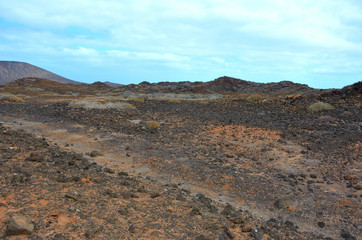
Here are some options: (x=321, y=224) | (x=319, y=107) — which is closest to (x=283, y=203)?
(x=321, y=224)

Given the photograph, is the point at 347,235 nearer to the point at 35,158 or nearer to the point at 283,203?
the point at 283,203

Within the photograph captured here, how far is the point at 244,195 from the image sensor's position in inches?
238

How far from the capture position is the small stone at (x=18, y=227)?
3170 mm

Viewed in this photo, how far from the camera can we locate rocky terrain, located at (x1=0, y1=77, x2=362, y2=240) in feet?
12.6

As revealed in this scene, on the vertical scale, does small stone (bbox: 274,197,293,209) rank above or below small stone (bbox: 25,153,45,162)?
below

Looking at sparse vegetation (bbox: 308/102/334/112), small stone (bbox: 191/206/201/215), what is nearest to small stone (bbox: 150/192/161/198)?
small stone (bbox: 191/206/201/215)

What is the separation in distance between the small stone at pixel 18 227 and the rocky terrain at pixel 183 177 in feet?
0.04

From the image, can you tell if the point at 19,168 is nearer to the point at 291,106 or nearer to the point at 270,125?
the point at 270,125

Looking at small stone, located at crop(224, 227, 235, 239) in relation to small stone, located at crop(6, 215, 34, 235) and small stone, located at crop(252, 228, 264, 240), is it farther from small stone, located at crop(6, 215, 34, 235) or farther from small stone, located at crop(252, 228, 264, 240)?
small stone, located at crop(6, 215, 34, 235)

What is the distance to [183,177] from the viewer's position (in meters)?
6.82

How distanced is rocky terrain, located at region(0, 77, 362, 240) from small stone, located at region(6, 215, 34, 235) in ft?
0.04

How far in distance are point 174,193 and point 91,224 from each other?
1.97m

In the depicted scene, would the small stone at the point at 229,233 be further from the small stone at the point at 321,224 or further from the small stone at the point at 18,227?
the small stone at the point at 18,227

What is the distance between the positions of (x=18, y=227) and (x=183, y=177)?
4.09m
